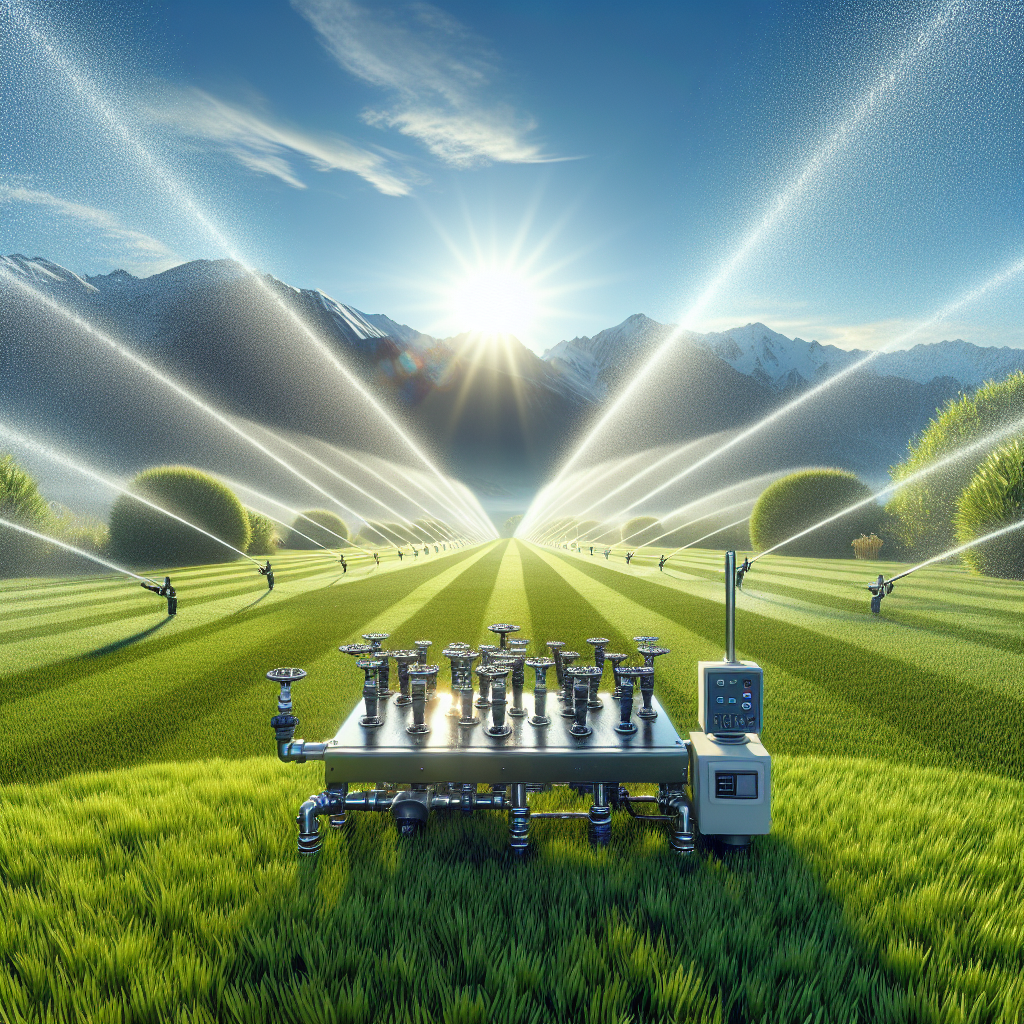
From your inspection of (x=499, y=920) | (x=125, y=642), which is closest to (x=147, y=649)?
(x=125, y=642)

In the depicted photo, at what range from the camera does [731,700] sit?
3.76 meters

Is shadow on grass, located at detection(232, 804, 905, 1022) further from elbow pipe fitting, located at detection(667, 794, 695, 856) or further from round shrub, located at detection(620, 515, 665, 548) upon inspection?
round shrub, located at detection(620, 515, 665, 548)

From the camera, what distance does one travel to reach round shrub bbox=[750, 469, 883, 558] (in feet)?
121

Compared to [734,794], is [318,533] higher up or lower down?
lower down

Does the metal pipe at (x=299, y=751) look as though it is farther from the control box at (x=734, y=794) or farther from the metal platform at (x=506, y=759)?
the control box at (x=734, y=794)

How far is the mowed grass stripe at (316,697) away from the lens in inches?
246

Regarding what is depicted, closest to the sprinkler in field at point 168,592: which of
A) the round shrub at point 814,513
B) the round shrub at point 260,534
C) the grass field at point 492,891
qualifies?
the grass field at point 492,891

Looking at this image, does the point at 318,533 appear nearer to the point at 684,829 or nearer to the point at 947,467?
the point at 947,467

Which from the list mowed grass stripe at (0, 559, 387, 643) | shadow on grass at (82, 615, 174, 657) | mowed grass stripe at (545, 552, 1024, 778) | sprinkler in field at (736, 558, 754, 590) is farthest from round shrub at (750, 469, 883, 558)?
shadow on grass at (82, 615, 174, 657)

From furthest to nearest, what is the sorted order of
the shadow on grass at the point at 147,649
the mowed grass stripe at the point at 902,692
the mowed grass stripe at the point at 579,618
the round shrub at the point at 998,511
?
1. the round shrub at the point at 998,511
2. the mowed grass stripe at the point at 579,618
3. the shadow on grass at the point at 147,649
4. the mowed grass stripe at the point at 902,692

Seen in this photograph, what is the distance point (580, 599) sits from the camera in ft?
Result: 55.6

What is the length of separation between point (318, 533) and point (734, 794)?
56.0 metres

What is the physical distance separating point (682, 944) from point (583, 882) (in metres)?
0.66

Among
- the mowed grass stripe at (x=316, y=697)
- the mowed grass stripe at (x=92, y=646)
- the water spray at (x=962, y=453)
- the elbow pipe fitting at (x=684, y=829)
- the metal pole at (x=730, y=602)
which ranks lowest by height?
the mowed grass stripe at (x=92, y=646)
